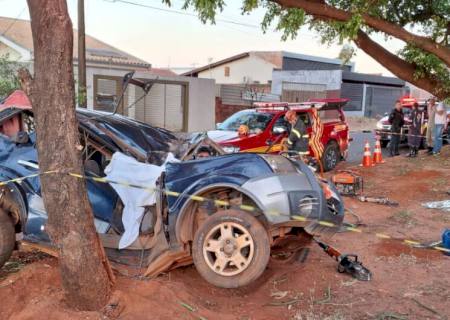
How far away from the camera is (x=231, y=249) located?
4.35m

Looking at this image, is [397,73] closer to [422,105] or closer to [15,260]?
[422,105]

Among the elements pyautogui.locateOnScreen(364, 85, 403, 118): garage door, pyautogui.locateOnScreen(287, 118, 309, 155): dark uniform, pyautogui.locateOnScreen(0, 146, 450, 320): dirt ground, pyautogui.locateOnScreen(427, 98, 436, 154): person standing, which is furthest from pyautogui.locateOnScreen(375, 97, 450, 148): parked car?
pyautogui.locateOnScreen(364, 85, 403, 118): garage door

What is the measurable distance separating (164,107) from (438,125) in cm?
1107

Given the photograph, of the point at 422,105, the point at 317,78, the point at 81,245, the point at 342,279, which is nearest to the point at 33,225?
the point at 81,245

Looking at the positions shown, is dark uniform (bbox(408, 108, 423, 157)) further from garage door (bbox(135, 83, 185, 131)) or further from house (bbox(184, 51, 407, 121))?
house (bbox(184, 51, 407, 121))

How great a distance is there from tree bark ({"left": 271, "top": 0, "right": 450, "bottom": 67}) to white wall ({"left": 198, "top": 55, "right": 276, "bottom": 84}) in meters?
29.0

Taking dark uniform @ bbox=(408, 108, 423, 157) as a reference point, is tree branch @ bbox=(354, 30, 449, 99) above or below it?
above

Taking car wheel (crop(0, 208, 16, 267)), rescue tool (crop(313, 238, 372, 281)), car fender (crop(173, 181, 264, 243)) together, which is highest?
car fender (crop(173, 181, 264, 243))

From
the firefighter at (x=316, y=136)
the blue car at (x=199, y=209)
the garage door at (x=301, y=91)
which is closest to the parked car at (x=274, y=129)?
the firefighter at (x=316, y=136)

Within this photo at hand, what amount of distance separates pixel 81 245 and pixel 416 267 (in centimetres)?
363

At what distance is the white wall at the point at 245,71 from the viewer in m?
40.8

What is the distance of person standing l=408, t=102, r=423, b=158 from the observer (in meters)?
15.1

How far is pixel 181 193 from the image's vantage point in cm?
451

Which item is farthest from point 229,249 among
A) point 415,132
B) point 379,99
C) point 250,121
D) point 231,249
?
point 379,99
